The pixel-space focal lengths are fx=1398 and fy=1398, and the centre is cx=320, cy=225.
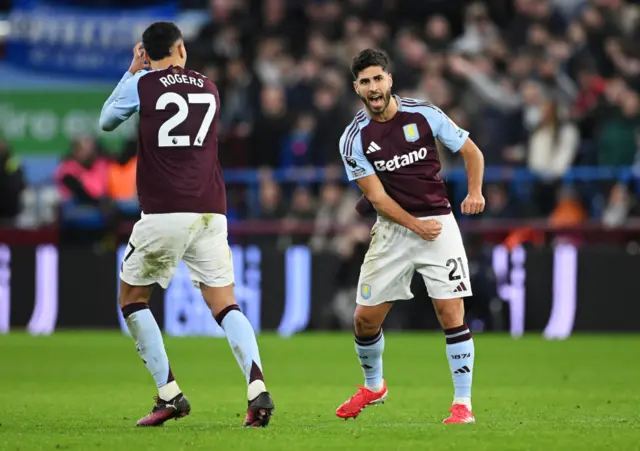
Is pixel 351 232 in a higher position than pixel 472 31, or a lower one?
lower

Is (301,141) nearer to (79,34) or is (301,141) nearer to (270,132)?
(270,132)

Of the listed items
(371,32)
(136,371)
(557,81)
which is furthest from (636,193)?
(136,371)

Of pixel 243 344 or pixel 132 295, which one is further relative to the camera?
pixel 132 295

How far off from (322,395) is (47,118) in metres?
14.7

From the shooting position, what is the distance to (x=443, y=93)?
62.8 feet

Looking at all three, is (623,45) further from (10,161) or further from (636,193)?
(10,161)

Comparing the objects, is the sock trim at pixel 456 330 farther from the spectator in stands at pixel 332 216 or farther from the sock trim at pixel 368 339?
the spectator in stands at pixel 332 216

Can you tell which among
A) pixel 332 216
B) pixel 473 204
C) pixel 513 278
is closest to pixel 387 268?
pixel 473 204

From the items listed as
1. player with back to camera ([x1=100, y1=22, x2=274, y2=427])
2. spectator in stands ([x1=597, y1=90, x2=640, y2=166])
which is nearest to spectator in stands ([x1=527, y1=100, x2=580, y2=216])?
spectator in stands ([x1=597, y1=90, x2=640, y2=166])

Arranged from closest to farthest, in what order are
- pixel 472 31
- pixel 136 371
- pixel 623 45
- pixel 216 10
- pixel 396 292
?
pixel 396 292
pixel 136 371
pixel 623 45
pixel 472 31
pixel 216 10

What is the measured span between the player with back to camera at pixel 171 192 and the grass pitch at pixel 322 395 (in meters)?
0.60

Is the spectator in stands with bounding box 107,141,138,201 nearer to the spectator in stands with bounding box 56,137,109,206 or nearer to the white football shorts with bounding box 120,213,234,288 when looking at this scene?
the spectator in stands with bounding box 56,137,109,206

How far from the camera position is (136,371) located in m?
13.5

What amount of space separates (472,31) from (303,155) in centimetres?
357
